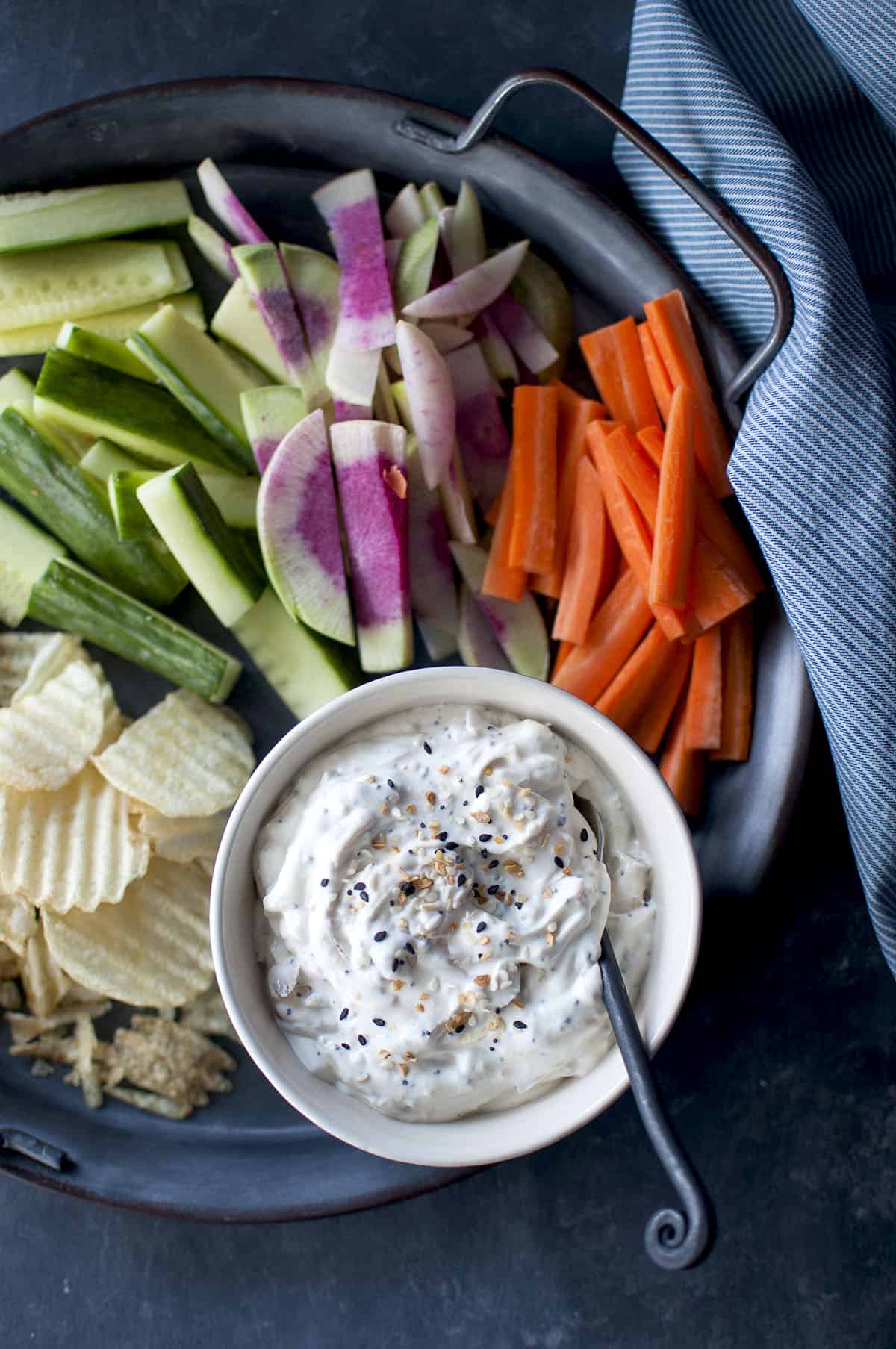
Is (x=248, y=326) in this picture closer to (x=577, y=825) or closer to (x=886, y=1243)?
(x=577, y=825)

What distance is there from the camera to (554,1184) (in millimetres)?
1739

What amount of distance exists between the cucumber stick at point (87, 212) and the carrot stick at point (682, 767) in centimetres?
103

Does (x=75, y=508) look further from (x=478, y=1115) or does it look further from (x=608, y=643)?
(x=478, y=1115)

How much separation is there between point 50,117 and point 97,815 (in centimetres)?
98

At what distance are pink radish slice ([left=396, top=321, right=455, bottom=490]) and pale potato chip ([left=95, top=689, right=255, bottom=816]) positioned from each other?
485mm

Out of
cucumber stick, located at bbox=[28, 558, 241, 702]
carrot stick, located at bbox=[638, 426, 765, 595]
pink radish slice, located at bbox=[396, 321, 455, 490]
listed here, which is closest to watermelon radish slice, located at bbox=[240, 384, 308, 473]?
pink radish slice, located at bbox=[396, 321, 455, 490]

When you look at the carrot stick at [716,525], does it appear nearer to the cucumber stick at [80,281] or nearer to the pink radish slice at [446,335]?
the pink radish slice at [446,335]

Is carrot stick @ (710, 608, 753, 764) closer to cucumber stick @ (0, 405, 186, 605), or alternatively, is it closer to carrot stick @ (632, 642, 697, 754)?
carrot stick @ (632, 642, 697, 754)

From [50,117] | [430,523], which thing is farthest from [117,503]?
[50,117]

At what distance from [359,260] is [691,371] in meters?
0.49

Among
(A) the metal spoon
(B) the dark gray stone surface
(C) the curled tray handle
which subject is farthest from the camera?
(B) the dark gray stone surface

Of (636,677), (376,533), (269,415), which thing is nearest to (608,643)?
(636,677)

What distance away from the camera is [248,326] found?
1.62m

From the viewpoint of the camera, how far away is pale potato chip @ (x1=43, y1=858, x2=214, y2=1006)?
5.20ft
